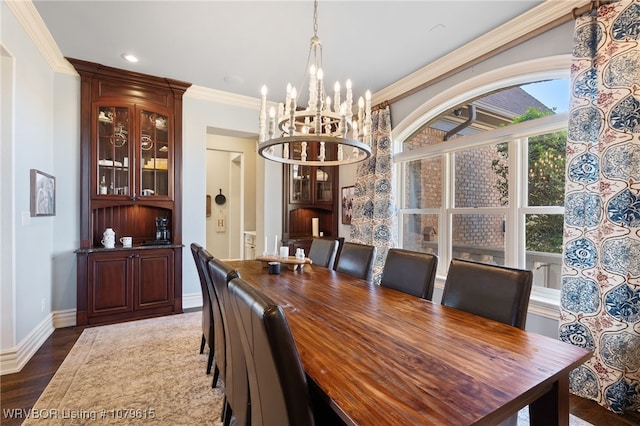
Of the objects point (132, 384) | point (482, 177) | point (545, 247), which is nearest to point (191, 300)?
point (132, 384)

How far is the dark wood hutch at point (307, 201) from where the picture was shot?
482 centimetres

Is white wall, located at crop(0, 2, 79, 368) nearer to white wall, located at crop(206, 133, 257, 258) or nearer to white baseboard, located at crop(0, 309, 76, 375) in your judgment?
white baseboard, located at crop(0, 309, 76, 375)

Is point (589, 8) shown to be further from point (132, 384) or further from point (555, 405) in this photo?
point (132, 384)

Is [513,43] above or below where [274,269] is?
above

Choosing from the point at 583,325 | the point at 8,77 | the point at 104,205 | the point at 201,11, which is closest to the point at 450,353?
the point at 583,325

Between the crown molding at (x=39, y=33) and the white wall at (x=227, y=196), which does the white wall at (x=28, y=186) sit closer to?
the crown molding at (x=39, y=33)

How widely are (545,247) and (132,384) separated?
3537 millimetres

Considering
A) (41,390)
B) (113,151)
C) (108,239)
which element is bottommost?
(41,390)

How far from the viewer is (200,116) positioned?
4145mm

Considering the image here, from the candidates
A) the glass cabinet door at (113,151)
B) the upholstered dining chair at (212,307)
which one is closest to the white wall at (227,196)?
the glass cabinet door at (113,151)

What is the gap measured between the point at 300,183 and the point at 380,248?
180 centimetres

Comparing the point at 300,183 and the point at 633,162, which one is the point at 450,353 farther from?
the point at 300,183

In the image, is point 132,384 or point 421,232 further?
point 421,232

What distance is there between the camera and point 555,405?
1.12 meters
